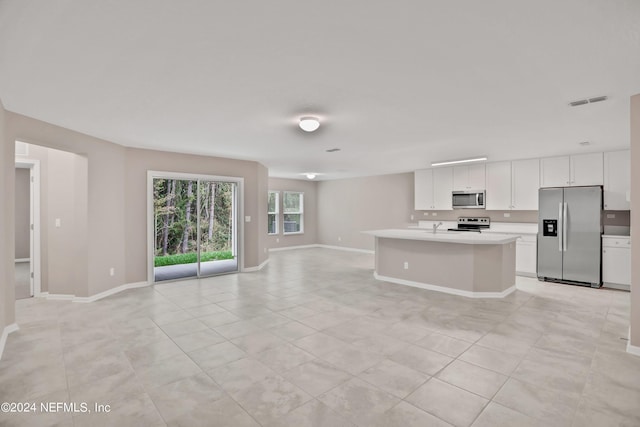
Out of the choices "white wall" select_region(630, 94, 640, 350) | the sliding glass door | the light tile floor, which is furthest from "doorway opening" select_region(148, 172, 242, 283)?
"white wall" select_region(630, 94, 640, 350)

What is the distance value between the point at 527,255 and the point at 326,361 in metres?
5.39

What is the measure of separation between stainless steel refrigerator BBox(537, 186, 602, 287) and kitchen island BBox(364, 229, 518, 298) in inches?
49.8

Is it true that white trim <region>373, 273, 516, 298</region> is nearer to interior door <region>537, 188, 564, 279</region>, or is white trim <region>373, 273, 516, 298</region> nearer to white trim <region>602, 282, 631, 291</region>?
interior door <region>537, 188, 564, 279</region>

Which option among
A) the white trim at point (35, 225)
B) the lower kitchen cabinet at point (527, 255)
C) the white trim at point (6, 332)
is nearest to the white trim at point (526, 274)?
the lower kitchen cabinet at point (527, 255)

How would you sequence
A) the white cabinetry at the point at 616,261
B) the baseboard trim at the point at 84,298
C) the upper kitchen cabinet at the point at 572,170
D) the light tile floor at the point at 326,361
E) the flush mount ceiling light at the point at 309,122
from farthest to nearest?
the upper kitchen cabinet at the point at 572,170 → the white cabinetry at the point at 616,261 → the baseboard trim at the point at 84,298 → the flush mount ceiling light at the point at 309,122 → the light tile floor at the point at 326,361

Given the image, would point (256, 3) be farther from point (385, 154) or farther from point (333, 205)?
point (333, 205)

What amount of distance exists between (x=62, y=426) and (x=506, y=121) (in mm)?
4979

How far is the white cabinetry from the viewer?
5.19 meters

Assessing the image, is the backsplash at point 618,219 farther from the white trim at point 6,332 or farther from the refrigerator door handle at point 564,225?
the white trim at point 6,332

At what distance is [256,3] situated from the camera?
164 centimetres

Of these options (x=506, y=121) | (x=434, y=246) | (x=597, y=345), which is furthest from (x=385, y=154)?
(x=597, y=345)

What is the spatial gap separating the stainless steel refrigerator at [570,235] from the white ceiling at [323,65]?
5.47ft

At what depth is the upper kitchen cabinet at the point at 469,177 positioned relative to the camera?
696cm

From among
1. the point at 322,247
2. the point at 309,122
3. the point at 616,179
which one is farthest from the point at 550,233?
the point at 322,247
